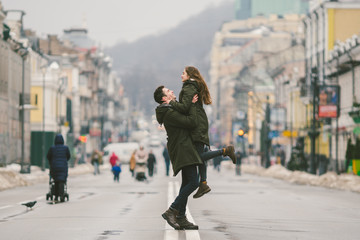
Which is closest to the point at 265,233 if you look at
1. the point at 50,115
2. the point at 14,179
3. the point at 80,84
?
the point at 14,179

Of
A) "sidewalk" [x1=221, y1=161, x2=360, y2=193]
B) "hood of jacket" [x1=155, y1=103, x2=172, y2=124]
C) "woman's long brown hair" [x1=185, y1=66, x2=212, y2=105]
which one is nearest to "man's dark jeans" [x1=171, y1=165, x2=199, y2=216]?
"hood of jacket" [x1=155, y1=103, x2=172, y2=124]

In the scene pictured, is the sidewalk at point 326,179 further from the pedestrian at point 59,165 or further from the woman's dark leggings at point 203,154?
the woman's dark leggings at point 203,154

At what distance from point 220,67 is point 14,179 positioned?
146687 mm

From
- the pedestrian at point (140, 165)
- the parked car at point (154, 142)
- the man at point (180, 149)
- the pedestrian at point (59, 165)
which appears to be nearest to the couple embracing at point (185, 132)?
the man at point (180, 149)

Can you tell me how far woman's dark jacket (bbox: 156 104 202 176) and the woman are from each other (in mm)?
74

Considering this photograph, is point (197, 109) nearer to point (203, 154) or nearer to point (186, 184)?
point (203, 154)

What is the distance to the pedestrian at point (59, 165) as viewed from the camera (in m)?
22.4

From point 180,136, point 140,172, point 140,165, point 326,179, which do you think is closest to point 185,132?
point 180,136

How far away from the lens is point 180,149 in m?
12.5

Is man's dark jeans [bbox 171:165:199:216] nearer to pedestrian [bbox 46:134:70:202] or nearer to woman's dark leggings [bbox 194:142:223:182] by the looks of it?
woman's dark leggings [bbox 194:142:223:182]

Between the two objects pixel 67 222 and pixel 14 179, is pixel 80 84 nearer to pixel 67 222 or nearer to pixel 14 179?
pixel 14 179

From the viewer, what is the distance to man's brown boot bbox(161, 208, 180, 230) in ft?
41.3

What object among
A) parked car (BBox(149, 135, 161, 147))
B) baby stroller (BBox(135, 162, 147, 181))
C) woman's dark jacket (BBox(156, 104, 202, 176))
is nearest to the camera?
woman's dark jacket (BBox(156, 104, 202, 176))

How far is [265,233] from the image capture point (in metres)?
12.9
